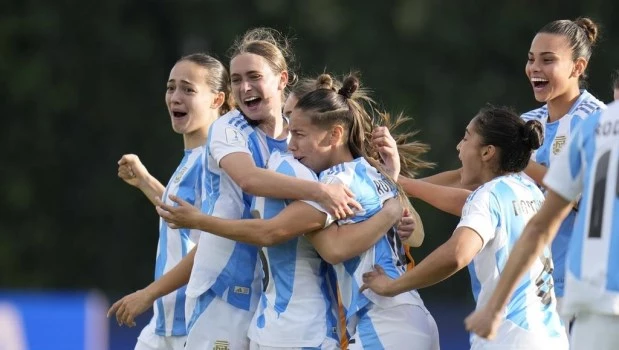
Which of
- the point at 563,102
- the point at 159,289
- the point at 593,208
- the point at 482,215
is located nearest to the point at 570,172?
the point at 593,208

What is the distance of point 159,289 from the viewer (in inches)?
245

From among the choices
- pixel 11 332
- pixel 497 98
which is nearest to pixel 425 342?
pixel 11 332

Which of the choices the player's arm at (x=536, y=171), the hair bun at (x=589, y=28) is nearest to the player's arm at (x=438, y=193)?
the player's arm at (x=536, y=171)

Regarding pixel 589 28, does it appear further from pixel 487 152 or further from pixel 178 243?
pixel 178 243

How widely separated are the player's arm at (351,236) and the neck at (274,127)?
74 centimetres

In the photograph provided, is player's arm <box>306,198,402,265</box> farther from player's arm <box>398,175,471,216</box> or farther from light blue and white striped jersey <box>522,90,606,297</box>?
light blue and white striped jersey <box>522,90,606,297</box>

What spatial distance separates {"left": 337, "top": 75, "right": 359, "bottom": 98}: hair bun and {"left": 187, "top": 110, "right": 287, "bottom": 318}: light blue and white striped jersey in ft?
1.44

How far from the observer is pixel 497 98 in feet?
67.6

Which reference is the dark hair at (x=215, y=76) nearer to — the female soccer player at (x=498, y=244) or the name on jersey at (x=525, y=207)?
the female soccer player at (x=498, y=244)

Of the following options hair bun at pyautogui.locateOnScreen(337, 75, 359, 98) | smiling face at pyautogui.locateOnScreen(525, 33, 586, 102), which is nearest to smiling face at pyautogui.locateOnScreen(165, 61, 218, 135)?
hair bun at pyautogui.locateOnScreen(337, 75, 359, 98)

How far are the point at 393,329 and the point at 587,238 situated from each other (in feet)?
3.47

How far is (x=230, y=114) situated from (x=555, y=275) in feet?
5.74

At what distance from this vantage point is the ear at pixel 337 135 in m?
5.61

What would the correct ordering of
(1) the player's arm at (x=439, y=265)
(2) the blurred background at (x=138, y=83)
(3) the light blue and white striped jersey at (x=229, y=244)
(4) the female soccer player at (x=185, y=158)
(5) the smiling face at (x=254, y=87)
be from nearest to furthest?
(1) the player's arm at (x=439, y=265) → (3) the light blue and white striped jersey at (x=229, y=244) → (5) the smiling face at (x=254, y=87) → (4) the female soccer player at (x=185, y=158) → (2) the blurred background at (x=138, y=83)
